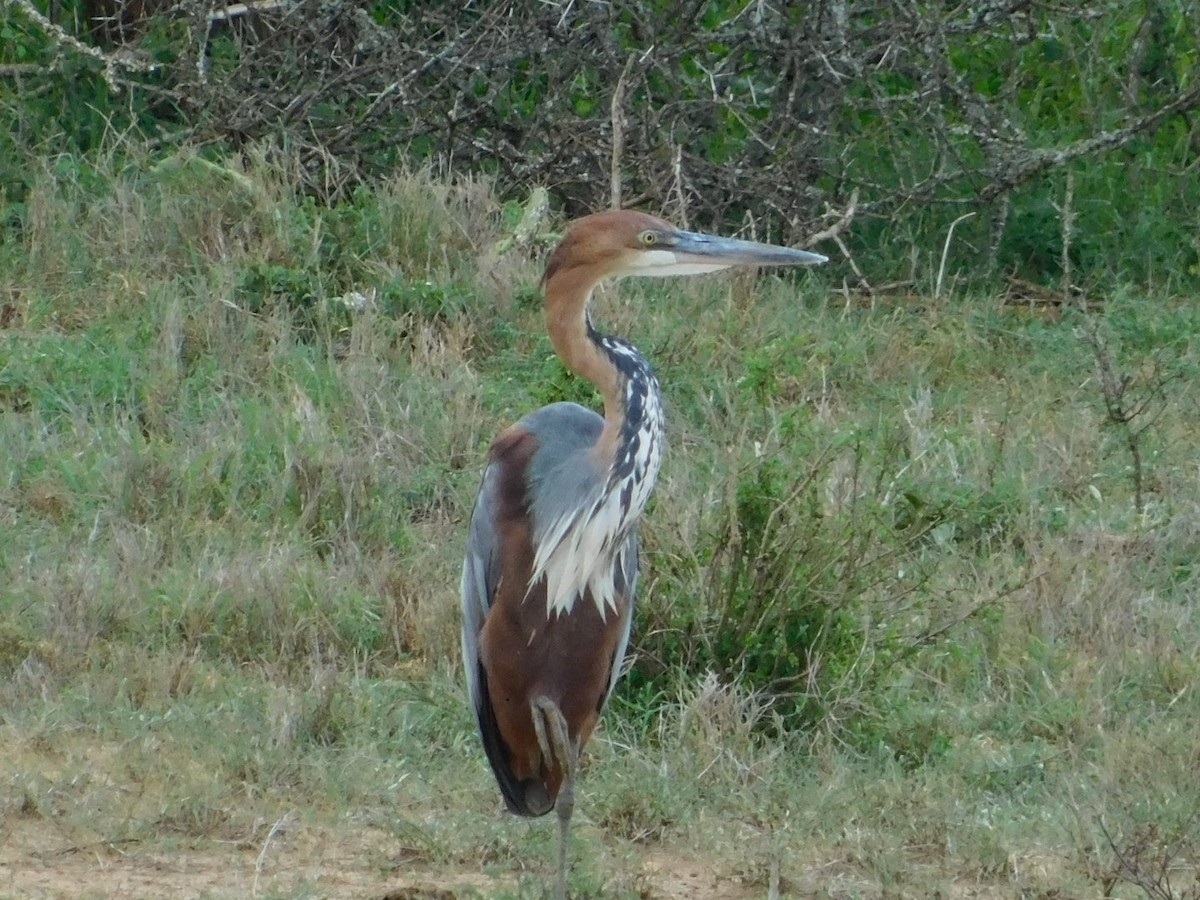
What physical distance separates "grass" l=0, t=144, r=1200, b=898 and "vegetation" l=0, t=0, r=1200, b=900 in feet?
0.05

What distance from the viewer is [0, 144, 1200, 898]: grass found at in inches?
156

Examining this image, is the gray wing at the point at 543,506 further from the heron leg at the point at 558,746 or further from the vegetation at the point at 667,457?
the vegetation at the point at 667,457

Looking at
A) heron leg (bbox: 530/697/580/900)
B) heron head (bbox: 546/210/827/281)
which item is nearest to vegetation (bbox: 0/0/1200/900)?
heron leg (bbox: 530/697/580/900)

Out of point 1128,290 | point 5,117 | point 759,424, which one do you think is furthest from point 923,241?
point 5,117

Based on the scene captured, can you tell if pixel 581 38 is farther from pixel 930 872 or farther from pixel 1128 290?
pixel 930 872

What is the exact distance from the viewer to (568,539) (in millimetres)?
3844

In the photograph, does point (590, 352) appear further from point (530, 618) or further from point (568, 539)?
point (530, 618)

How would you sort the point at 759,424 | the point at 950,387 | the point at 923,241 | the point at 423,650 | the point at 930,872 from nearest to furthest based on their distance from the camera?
the point at 930,872 < the point at 423,650 < the point at 759,424 < the point at 950,387 < the point at 923,241

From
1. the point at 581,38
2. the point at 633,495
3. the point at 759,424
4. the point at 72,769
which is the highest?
the point at 581,38

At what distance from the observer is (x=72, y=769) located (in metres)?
4.18

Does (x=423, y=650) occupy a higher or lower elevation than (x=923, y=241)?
lower

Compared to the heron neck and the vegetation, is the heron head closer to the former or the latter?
the heron neck

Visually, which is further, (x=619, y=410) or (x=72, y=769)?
(x=72, y=769)

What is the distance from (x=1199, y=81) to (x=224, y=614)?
4.61 metres
